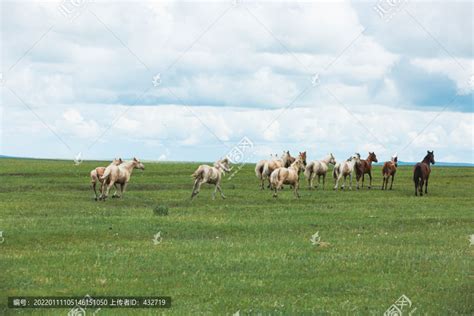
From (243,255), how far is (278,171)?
69.6 feet

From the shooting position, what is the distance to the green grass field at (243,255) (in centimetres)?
1559

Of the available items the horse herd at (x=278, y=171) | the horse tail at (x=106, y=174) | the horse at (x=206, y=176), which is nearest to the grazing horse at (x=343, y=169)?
the horse herd at (x=278, y=171)

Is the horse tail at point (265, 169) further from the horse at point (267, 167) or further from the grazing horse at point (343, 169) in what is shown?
the grazing horse at point (343, 169)

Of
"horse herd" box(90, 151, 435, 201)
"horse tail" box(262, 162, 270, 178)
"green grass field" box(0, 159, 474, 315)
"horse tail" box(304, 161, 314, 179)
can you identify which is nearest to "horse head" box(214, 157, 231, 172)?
"horse herd" box(90, 151, 435, 201)

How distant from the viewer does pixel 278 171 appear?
4119 cm

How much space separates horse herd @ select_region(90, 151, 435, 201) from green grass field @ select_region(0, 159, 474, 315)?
5.79 feet

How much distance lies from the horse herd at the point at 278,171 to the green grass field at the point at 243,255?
69.4 inches

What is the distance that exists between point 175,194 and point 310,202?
26.3 feet

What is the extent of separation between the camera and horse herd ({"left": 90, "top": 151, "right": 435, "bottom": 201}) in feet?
128

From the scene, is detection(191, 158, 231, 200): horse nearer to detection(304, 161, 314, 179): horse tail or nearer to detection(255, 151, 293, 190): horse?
detection(255, 151, 293, 190): horse

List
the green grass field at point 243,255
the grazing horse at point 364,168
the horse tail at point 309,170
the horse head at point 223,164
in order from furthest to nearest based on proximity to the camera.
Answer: the grazing horse at point 364,168 → the horse tail at point 309,170 → the horse head at point 223,164 → the green grass field at point 243,255

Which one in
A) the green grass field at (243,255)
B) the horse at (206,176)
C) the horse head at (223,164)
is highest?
the horse head at (223,164)

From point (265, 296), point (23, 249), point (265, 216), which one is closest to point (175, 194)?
point (265, 216)

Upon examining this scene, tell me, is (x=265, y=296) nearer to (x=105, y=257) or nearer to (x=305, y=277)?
(x=305, y=277)
